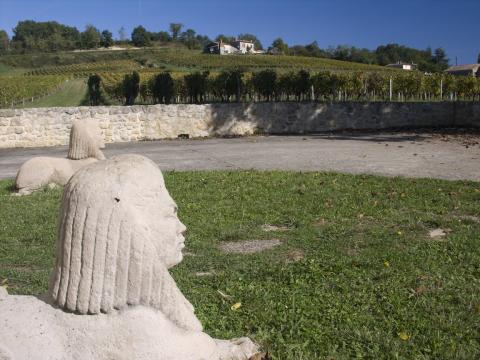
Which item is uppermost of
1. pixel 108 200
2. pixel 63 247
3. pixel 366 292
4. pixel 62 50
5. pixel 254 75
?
pixel 62 50

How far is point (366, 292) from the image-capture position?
4.91 meters

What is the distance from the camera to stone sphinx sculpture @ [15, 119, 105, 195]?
377 inches

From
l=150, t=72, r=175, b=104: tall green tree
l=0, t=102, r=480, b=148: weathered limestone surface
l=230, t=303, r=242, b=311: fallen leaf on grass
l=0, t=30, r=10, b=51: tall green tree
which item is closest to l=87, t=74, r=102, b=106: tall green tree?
l=150, t=72, r=175, b=104: tall green tree

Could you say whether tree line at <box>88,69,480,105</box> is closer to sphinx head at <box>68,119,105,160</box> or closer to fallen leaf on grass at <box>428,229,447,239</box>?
sphinx head at <box>68,119,105,160</box>

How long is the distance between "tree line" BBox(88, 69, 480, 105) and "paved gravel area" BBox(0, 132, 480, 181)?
7704 mm

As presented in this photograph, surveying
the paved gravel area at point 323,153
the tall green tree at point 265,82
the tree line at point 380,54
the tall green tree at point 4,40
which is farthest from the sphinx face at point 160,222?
the tall green tree at point 4,40

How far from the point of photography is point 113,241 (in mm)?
2439

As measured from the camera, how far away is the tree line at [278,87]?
2706 centimetres

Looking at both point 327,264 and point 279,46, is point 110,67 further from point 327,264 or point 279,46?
point 327,264

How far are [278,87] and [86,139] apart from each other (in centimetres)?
1947

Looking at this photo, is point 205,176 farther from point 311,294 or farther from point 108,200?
point 108,200

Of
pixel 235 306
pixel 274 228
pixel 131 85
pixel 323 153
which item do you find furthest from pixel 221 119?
pixel 235 306

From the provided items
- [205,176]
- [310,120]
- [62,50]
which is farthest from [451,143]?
[62,50]

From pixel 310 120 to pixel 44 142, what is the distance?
34.0 ft
